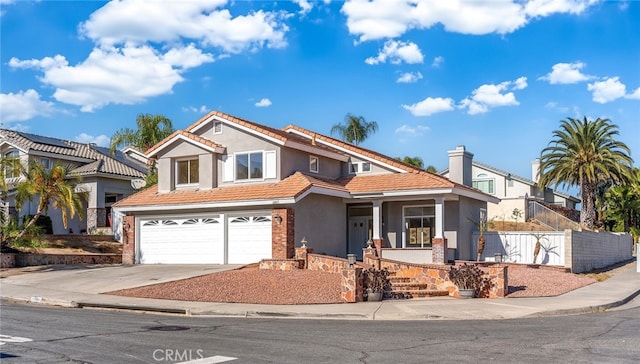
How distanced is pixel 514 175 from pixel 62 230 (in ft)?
113

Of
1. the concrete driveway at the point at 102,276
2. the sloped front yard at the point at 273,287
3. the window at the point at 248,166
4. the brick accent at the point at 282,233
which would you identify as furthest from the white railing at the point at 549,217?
the concrete driveway at the point at 102,276

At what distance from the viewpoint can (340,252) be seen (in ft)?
101

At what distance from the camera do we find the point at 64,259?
3000 centimetres

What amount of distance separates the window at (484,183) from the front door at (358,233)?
81.3 feet

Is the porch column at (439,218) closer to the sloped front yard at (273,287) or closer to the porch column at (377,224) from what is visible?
the porch column at (377,224)

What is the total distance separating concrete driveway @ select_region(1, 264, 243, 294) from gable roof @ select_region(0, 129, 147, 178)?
13682mm

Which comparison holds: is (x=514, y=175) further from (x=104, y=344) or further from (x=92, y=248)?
(x=104, y=344)

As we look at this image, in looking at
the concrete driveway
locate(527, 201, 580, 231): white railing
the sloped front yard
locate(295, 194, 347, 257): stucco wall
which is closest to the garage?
the concrete driveway

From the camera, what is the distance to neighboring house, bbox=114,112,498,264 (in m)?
27.8

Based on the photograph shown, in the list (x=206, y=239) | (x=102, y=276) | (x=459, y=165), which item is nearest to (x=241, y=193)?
(x=206, y=239)

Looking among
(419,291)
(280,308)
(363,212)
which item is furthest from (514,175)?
(280,308)

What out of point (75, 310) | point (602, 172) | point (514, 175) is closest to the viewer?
point (75, 310)

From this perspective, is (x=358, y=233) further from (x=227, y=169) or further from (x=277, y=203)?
(x=227, y=169)

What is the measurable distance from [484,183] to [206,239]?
31270 mm
